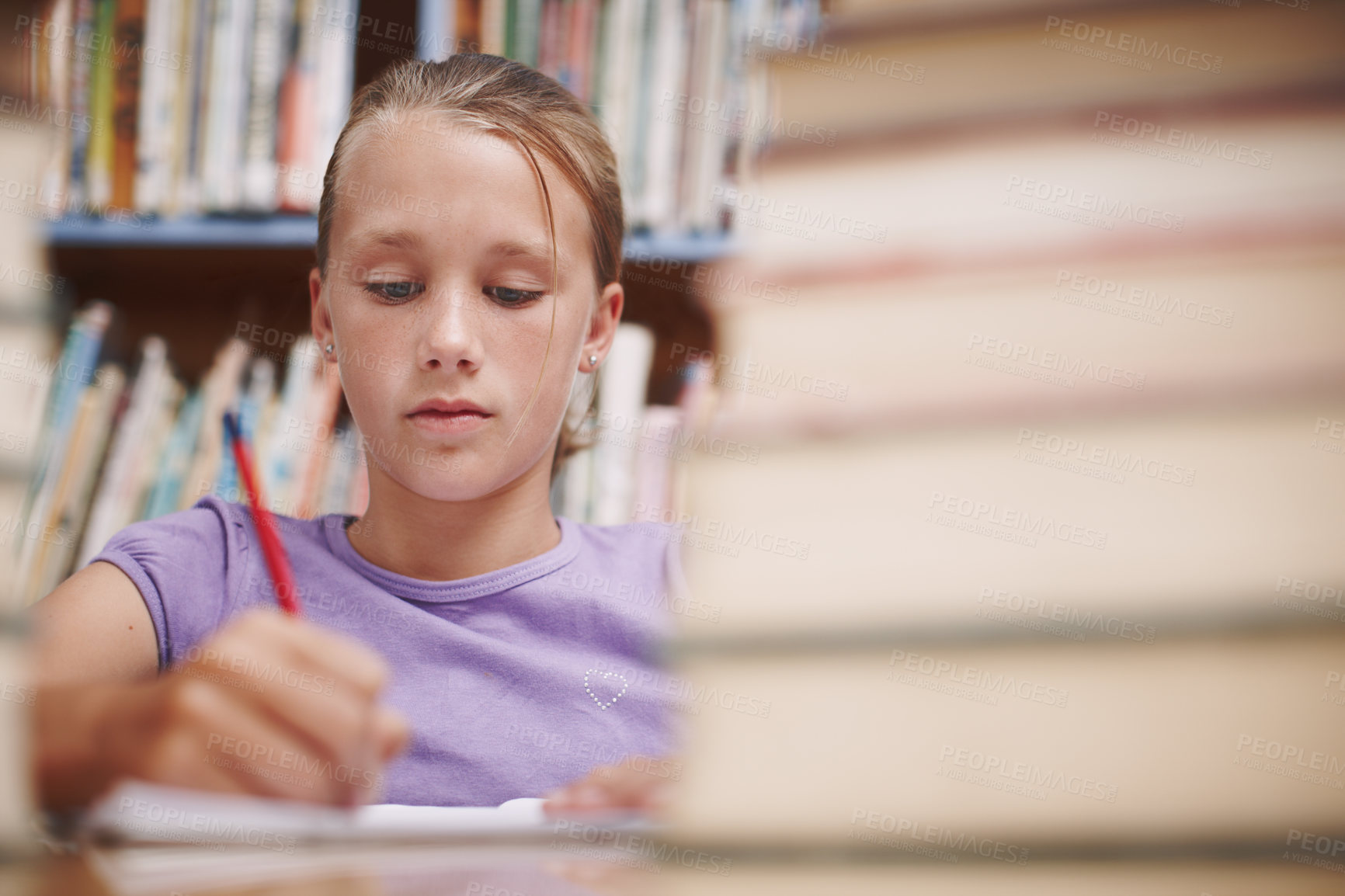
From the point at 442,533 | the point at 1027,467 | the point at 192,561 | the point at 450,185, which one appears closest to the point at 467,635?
the point at 442,533

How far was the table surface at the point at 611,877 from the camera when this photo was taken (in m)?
0.36

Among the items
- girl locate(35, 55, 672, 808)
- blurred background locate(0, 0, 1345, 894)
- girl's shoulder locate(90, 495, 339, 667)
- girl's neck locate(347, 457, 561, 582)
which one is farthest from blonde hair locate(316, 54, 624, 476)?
blurred background locate(0, 0, 1345, 894)

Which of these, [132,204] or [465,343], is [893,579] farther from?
[132,204]

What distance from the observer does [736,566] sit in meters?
0.37

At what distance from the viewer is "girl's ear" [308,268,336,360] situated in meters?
0.73

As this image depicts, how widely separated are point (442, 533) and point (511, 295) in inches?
8.6

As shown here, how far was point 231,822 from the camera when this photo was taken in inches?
17.8

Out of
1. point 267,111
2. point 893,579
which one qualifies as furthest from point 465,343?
point 267,111

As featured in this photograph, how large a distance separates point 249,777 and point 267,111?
0.72 metres

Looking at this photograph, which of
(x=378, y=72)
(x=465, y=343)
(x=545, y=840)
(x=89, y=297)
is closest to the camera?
(x=545, y=840)

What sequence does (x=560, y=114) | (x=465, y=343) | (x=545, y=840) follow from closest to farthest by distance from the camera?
(x=545, y=840), (x=465, y=343), (x=560, y=114)

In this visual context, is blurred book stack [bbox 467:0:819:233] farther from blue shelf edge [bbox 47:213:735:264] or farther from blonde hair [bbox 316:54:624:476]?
blonde hair [bbox 316:54:624:476]

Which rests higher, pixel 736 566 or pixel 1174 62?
pixel 1174 62

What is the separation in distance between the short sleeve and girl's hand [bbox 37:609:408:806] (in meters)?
0.21
